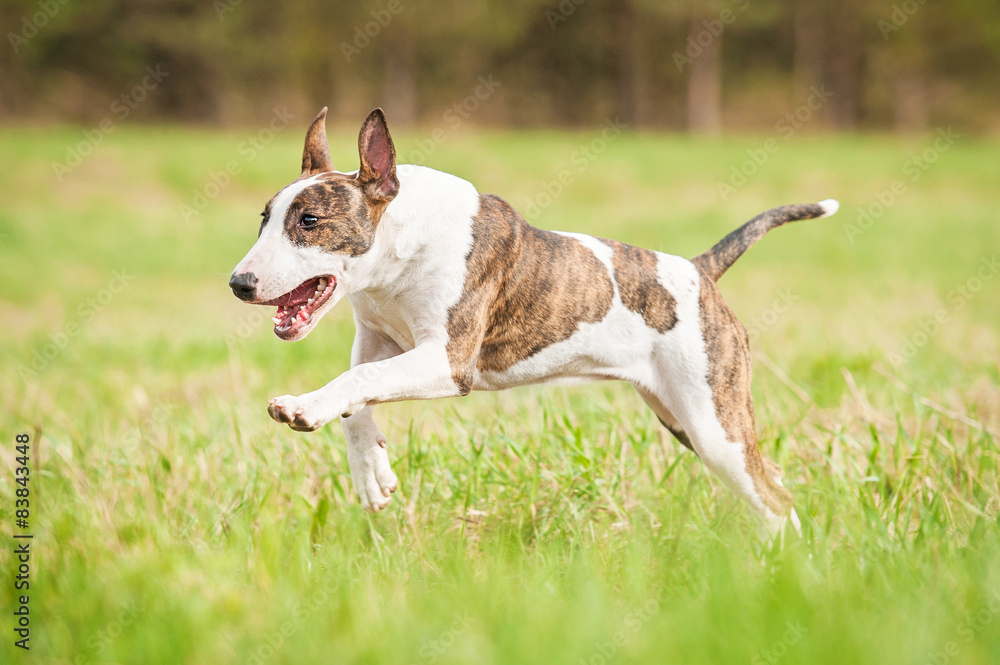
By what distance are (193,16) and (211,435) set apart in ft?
102

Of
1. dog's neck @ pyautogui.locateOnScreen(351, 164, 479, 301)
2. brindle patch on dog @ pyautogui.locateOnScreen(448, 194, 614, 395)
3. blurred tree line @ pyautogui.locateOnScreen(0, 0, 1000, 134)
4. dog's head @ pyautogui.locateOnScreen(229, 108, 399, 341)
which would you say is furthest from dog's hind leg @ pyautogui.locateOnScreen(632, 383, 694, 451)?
blurred tree line @ pyautogui.locateOnScreen(0, 0, 1000, 134)

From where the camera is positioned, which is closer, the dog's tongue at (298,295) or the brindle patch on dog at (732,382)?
the dog's tongue at (298,295)

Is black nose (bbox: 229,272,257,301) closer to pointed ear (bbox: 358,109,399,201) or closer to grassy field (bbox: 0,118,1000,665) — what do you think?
pointed ear (bbox: 358,109,399,201)

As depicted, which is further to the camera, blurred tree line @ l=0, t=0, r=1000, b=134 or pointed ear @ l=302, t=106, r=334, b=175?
blurred tree line @ l=0, t=0, r=1000, b=134

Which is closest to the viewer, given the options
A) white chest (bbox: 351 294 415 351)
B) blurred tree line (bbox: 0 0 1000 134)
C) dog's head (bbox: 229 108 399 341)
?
dog's head (bbox: 229 108 399 341)

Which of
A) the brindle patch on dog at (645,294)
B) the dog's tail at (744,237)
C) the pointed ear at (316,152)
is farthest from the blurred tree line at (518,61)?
the brindle patch on dog at (645,294)

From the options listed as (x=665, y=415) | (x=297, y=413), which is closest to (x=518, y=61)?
(x=665, y=415)

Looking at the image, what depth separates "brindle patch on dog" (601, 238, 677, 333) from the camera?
3248 millimetres

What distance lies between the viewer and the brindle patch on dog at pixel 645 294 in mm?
3248

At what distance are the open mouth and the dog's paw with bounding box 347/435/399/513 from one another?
1.98 feet

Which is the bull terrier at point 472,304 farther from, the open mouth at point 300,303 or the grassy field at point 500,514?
the grassy field at point 500,514

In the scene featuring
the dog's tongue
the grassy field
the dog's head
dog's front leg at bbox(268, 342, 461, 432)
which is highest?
the dog's head

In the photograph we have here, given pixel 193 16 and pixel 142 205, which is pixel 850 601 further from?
pixel 193 16

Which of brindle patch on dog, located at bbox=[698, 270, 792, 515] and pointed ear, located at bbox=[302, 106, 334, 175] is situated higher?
pointed ear, located at bbox=[302, 106, 334, 175]
